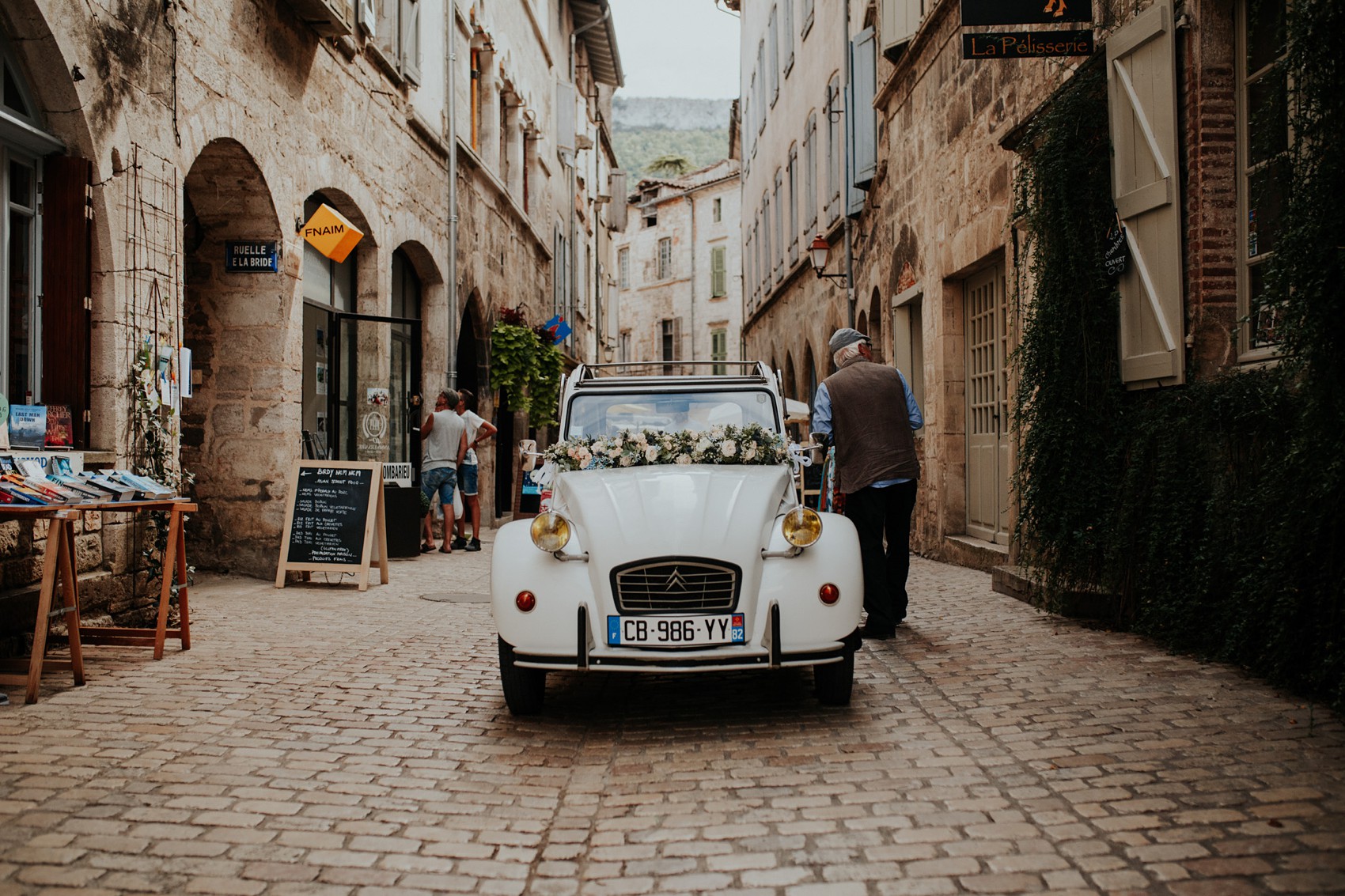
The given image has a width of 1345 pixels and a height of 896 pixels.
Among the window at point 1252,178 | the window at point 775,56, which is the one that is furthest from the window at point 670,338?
the window at point 1252,178

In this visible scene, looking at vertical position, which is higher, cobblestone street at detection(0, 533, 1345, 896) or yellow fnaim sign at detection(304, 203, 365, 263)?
yellow fnaim sign at detection(304, 203, 365, 263)

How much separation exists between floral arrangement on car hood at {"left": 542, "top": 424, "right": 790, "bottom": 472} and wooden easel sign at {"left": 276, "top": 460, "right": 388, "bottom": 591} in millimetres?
4241

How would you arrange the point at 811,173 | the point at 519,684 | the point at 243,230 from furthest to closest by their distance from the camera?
the point at 811,173, the point at 243,230, the point at 519,684

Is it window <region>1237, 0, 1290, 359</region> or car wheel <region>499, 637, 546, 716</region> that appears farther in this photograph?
window <region>1237, 0, 1290, 359</region>

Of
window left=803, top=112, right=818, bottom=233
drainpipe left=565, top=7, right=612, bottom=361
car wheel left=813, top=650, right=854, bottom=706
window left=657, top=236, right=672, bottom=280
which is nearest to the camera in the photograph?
car wheel left=813, top=650, right=854, bottom=706

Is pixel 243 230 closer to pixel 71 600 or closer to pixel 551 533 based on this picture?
pixel 71 600

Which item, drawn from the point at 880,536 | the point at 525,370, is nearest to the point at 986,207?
the point at 880,536

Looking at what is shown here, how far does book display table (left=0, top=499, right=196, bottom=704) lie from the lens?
17.0 ft

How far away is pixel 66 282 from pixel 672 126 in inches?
5187

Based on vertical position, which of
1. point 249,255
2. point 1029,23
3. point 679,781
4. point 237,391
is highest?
point 1029,23

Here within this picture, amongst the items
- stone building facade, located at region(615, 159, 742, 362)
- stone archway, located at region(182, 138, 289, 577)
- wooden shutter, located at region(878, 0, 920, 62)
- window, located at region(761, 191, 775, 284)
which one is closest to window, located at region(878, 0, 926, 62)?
wooden shutter, located at region(878, 0, 920, 62)

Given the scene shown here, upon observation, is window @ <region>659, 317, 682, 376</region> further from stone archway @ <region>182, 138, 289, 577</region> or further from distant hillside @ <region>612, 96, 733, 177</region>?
distant hillside @ <region>612, 96, 733, 177</region>

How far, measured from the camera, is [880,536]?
6.74 metres

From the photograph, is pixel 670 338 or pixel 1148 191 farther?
pixel 670 338
